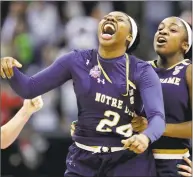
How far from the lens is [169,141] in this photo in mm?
5543

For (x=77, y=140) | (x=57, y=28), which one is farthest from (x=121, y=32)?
(x=57, y=28)

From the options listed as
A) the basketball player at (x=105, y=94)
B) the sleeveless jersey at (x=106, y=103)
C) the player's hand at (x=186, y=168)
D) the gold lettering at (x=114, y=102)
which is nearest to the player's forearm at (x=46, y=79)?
the basketball player at (x=105, y=94)

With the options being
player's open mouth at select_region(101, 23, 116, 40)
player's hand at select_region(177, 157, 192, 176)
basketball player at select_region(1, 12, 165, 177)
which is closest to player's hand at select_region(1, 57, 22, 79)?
basketball player at select_region(1, 12, 165, 177)

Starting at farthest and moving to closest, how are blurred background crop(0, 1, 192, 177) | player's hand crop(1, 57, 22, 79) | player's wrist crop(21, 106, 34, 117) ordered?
blurred background crop(0, 1, 192, 177)
player's wrist crop(21, 106, 34, 117)
player's hand crop(1, 57, 22, 79)

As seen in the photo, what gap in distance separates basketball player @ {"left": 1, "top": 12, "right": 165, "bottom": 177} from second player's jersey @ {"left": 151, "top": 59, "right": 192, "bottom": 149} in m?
0.30

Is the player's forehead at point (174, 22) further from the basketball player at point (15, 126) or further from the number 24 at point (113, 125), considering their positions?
the basketball player at point (15, 126)

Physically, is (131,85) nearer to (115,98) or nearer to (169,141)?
(115,98)

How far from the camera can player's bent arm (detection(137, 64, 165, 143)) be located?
4.79m

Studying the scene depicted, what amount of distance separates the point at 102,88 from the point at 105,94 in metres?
0.05

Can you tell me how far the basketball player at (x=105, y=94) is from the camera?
16.9 ft

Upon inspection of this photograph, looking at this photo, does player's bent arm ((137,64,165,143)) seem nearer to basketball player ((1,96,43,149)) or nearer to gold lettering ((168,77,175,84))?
gold lettering ((168,77,175,84))

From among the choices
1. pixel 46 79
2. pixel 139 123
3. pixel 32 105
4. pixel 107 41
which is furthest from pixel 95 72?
pixel 32 105

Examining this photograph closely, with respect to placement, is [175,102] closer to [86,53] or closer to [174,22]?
[174,22]

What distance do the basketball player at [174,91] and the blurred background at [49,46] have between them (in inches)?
163
